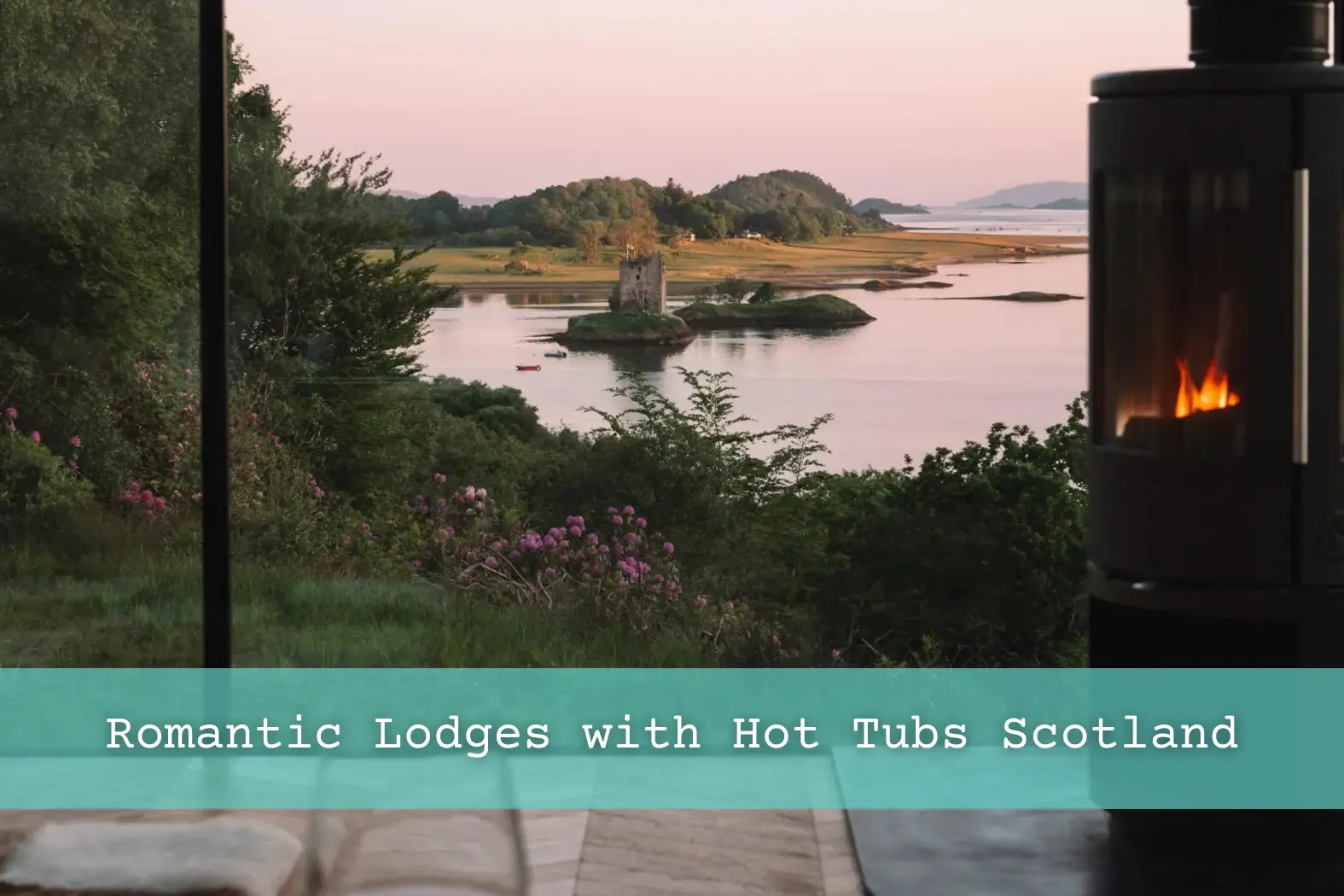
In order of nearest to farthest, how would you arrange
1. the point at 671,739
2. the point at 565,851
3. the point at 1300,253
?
the point at 1300,253, the point at 565,851, the point at 671,739

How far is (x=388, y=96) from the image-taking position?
3598 mm

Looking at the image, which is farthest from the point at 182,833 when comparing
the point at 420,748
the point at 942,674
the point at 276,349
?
the point at 942,674

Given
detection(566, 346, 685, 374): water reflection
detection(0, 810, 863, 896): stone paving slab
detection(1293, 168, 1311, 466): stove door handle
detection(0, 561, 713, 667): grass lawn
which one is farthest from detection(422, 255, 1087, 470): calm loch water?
detection(1293, 168, 1311, 466): stove door handle

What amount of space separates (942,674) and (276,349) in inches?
63.9

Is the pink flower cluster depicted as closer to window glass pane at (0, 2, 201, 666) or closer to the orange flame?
window glass pane at (0, 2, 201, 666)

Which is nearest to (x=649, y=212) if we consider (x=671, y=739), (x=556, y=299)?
(x=556, y=299)

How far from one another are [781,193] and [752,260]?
0.55 ft

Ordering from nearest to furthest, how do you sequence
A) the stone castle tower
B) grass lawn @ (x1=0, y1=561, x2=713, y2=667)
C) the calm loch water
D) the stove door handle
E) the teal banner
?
1. the stove door handle
2. the teal banner
3. the calm loch water
4. grass lawn @ (x1=0, y1=561, x2=713, y2=667)
5. the stone castle tower

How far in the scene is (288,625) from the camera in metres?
3.66

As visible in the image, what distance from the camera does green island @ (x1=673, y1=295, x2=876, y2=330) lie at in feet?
11.7

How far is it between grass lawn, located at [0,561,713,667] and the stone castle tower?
0.70 meters

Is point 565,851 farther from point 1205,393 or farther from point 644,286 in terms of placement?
point 644,286

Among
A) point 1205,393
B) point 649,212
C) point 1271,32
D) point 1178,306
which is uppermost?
point 1271,32

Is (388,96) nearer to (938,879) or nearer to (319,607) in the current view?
(319,607)
